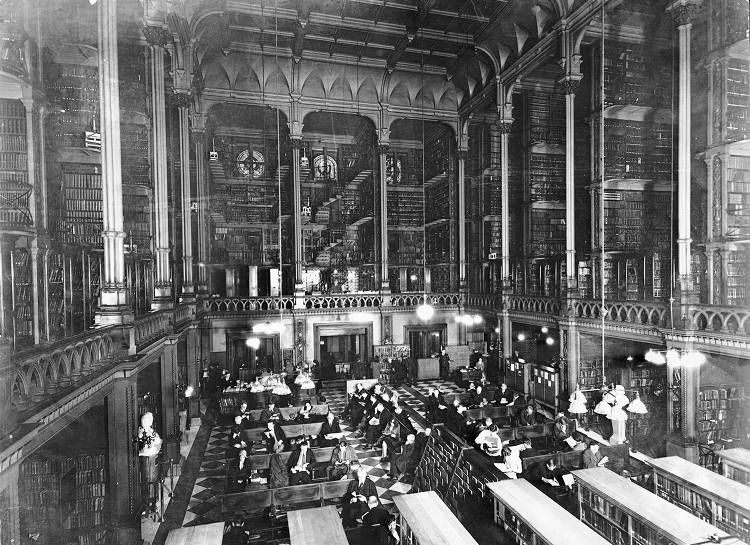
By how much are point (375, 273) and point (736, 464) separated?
1233 cm

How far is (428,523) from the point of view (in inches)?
204

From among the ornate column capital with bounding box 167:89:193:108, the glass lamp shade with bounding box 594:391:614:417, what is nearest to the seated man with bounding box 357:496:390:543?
the glass lamp shade with bounding box 594:391:614:417

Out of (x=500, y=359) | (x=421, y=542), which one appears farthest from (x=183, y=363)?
(x=500, y=359)

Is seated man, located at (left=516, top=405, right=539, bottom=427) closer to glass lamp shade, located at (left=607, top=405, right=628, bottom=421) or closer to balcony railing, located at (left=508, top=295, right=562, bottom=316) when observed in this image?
balcony railing, located at (left=508, top=295, right=562, bottom=316)

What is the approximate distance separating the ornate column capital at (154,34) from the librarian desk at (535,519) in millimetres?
9349

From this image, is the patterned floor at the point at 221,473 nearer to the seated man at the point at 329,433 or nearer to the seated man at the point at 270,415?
the seated man at the point at 329,433

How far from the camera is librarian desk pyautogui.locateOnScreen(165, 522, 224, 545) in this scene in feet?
16.3

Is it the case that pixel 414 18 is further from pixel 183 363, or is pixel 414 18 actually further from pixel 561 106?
pixel 183 363

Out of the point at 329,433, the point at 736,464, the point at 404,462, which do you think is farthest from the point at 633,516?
the point at 329,433

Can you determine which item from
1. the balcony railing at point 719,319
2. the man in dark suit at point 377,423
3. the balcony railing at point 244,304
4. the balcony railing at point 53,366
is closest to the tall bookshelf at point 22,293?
the balcony railing at point 53,366

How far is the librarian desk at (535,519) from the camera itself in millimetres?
4824

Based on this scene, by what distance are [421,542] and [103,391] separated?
3.91m

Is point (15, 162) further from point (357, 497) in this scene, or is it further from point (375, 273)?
point (375, 273)

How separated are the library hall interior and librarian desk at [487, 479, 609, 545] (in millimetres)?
42
